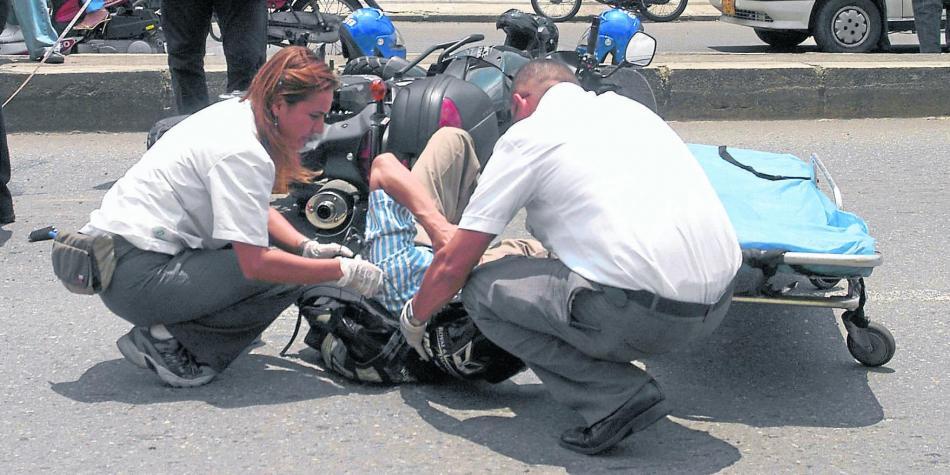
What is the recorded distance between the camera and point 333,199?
5.17 metres

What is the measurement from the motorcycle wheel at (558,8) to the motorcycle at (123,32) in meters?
5.62

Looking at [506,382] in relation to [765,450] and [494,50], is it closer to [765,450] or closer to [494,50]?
[765,450]

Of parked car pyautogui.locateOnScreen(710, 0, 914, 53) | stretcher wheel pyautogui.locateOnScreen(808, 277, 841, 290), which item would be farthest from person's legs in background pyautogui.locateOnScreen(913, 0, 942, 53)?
stretcher wheel pyautogui.locateOnScreen(808, 277, 841, 290)

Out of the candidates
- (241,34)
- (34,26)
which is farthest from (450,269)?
(34,26)

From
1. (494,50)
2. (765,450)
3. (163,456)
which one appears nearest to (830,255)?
(765,450)

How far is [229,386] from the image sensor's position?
382 centimetres

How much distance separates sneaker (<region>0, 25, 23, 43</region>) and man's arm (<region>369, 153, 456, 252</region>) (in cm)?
627

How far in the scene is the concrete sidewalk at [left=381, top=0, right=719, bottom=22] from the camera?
48.5 feet

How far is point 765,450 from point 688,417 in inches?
11.5

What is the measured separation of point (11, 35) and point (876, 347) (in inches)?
294

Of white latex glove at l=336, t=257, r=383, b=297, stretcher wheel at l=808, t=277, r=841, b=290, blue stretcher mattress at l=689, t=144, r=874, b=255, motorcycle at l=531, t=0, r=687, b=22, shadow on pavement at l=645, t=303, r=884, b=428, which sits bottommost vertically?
motorcycle at l=531, t=0, r=687, b=22

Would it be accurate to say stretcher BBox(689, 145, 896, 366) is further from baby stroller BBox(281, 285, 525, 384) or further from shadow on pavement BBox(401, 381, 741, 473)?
baby stroller BBox(281, 285, 525, 384)

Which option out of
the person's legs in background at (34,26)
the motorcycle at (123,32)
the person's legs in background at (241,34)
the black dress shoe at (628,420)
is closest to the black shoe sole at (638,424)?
the black dress shoe at (628,420)

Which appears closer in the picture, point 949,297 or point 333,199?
point 949,297
